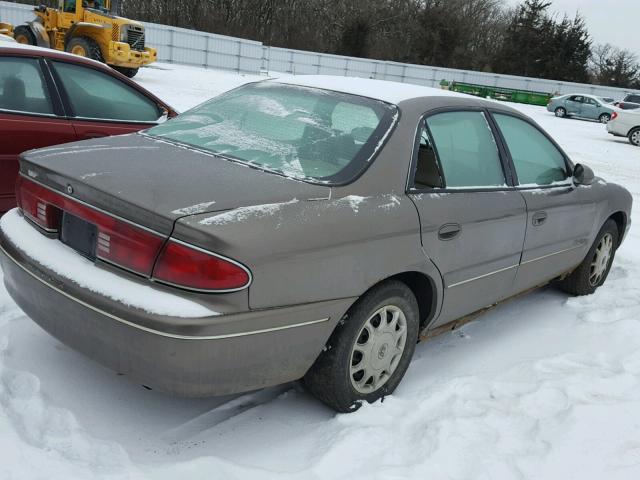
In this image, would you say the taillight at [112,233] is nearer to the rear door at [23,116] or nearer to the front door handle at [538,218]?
the rear door at [23,116]

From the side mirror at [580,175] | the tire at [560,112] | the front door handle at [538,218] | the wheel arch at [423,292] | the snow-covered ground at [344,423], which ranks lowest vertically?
the tire at [560,112]

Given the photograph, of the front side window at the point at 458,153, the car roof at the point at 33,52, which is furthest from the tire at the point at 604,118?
the car roof at the point at 33,52

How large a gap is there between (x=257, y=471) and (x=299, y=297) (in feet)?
2.39

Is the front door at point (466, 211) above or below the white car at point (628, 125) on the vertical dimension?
above

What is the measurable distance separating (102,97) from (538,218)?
3.41 metres

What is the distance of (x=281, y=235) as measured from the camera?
2.43 meters

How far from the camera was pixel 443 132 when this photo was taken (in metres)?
3.43

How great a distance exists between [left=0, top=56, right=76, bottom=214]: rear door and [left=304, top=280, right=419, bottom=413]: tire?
275cm

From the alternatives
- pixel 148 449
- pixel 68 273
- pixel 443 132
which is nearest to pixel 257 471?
pixel 148 449

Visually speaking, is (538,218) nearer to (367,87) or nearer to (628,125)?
(367,87)

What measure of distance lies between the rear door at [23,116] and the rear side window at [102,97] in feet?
0.51

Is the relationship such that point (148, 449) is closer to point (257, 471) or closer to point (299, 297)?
point (257, 471)

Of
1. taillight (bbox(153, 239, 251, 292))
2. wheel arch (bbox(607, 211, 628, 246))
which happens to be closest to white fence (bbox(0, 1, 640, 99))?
wheel arch (bbox(607, 211, 628, 246))

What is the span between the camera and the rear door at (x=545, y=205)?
3.93 m
